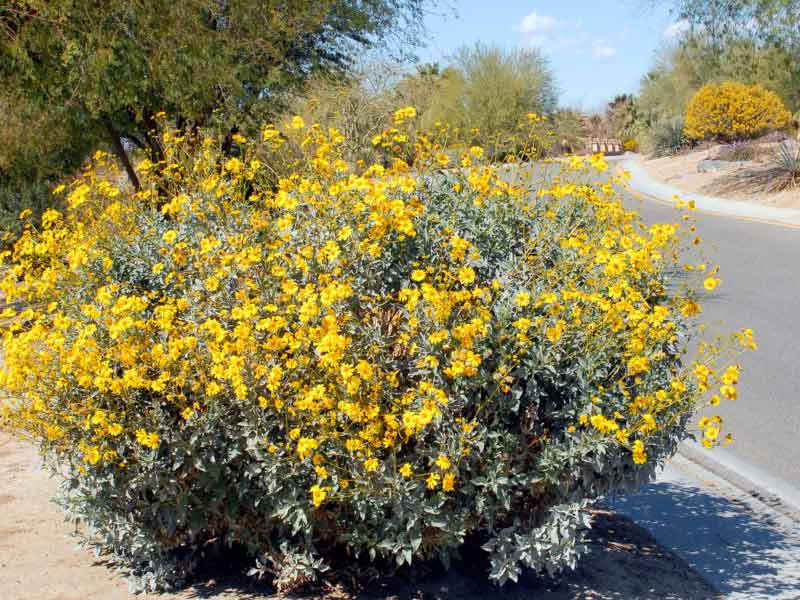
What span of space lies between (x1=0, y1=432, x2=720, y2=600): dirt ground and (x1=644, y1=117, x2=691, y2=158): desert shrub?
111ft

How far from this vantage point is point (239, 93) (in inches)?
470

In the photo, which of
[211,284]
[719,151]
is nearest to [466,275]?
[211,284]

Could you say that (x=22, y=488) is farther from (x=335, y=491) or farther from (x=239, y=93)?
(x=239, y=93)

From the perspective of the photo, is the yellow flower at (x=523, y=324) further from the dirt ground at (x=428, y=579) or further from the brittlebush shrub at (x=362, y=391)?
the dirt ground at (x=428, y=579)

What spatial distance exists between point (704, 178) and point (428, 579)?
24.5 meters

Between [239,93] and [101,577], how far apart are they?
27.5 ft

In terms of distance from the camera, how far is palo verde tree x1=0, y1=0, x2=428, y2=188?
962cm

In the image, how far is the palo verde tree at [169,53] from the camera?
→ 31.6 ft

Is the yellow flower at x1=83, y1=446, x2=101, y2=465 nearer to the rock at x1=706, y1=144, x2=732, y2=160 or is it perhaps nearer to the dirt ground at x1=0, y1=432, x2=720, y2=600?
the dirt ground at x1=0, y1=432, x2=720, y2=600

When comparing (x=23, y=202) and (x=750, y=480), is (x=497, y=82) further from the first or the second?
(x=750, y=480)

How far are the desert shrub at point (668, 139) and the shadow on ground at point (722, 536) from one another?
3288cm

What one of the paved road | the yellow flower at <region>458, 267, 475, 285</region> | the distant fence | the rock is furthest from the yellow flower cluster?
the distant fence

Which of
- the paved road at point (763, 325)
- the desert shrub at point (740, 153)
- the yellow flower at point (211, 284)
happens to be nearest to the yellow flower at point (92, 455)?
the yellow flower at point (211, 284)

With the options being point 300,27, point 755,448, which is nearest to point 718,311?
point 755,448
